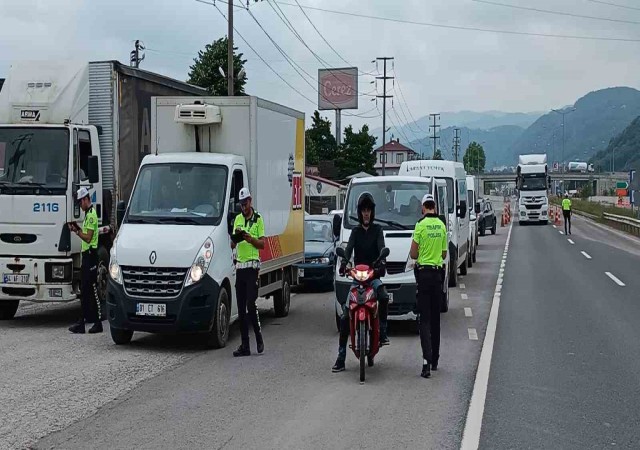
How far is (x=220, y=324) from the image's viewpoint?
12.2 meters

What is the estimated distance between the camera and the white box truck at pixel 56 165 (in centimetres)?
1388

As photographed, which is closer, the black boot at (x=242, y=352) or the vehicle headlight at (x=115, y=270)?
the black boot at (x=242, y=352)

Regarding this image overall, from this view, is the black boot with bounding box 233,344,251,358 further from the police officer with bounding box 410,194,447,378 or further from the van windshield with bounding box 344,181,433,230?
the van windshield with bounding box 344,181,433,230

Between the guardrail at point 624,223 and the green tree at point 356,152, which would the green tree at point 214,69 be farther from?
the green tree at point 356,152

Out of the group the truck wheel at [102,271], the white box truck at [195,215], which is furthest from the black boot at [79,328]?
the white box truck at [195,215]

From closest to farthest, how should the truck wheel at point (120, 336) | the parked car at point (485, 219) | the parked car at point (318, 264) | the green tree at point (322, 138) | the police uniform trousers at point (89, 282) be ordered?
the truck wheel at point (120, 336) < the police uniform trousers at point (89, 282) < the parked car at point (318, 264) < the parked car at point (485, 219) < the green tree at point (322, 138)

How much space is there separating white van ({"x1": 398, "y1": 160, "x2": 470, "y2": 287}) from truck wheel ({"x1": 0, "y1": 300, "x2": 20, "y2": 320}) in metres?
8.51

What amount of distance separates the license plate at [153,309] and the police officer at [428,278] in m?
3.40

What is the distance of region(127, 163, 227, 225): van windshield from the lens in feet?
41.0

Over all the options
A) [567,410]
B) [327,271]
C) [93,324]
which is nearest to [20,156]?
[93,324]

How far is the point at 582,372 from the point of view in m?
10.4

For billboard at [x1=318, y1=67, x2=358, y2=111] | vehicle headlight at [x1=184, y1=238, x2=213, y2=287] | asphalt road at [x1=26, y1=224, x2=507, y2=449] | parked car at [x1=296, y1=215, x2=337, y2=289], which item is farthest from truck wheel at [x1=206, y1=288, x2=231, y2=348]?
billboard at [x1=318, y1=67, x2=358, y2=111]

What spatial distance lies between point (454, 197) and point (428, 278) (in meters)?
11.1

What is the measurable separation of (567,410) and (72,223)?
307 inches
